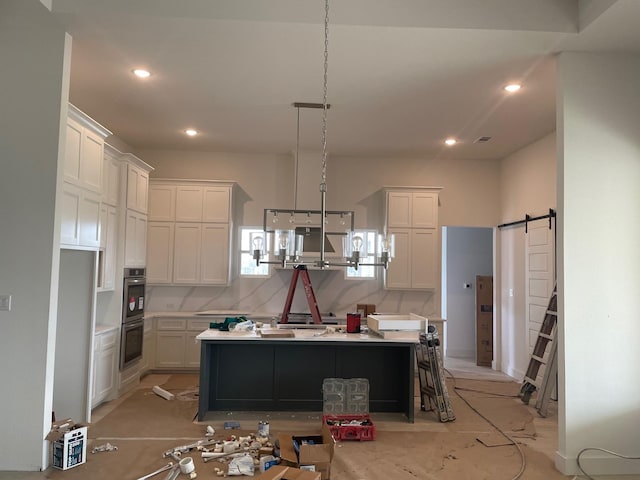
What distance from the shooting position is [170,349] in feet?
20.4

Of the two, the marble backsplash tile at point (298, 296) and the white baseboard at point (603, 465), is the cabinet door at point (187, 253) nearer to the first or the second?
the marble backsplash tile at point (298, 296)

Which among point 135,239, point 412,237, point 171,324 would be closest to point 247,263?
point 171,324

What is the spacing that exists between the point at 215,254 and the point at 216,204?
72 centimetres

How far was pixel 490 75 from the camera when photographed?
13.1 ft

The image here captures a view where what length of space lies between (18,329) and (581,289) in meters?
4.15

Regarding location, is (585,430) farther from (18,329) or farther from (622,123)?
(18,329)

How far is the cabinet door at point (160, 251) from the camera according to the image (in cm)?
647

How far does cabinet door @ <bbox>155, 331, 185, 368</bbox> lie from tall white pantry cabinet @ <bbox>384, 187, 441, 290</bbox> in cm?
302

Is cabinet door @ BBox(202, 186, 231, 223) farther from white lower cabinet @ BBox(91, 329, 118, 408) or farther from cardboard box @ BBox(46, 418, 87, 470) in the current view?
cardboard box @ BBox(46, 418, 87, 470)

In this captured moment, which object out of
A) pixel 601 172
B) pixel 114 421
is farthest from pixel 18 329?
pixel 601 172

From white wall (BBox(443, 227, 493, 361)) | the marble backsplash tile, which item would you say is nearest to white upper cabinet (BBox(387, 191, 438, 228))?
the marble backsplash tile

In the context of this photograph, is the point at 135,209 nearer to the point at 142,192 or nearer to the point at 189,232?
the point at 142,192

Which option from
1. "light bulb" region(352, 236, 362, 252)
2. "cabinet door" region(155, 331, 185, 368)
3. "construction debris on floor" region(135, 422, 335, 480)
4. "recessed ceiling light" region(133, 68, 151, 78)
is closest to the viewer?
"construction debris on floor" region(135, 422, 335, 480)

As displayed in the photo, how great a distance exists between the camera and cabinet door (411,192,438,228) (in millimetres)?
6680
